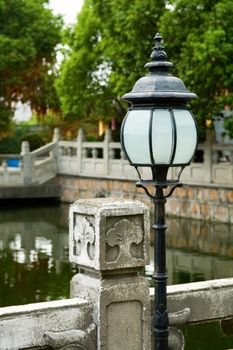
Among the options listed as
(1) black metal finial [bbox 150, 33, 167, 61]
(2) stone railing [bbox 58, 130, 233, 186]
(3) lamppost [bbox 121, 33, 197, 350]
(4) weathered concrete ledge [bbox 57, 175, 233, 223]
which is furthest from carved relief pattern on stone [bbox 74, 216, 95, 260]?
(4) weathered concrete ledge [bbox 57, 175, 233, 223]

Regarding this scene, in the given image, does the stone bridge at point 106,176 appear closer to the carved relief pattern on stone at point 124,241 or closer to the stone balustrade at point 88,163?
the stone balustrade at point 88,163

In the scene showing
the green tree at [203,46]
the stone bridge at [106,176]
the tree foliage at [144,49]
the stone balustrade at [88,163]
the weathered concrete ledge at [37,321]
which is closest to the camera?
the weathered concrete ledge at [37,321]

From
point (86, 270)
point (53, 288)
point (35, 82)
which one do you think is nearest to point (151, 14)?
point (53, 288)

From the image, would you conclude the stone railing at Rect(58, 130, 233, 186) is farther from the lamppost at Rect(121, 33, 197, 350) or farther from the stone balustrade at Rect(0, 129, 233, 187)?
the lamppost at Rect(121, 33, 197, 350)

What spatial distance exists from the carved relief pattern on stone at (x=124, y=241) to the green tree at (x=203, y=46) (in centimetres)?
1323

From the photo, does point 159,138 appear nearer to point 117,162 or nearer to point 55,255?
point 55,255

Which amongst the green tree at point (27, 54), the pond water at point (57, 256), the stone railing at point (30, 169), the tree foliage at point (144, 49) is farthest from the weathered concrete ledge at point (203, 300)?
the green tree at point (27, 54)

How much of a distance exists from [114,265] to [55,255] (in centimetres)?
1100

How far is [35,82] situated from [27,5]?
4.12 metres

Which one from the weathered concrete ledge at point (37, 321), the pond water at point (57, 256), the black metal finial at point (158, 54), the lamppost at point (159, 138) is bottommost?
the pond water at point (57, 256)

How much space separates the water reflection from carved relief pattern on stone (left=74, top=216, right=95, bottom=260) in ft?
20.8

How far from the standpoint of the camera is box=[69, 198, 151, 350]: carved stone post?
4672 millimetres

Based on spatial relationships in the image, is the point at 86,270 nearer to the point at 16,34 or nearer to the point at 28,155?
the point at 28,155

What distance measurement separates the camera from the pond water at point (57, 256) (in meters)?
11.8
